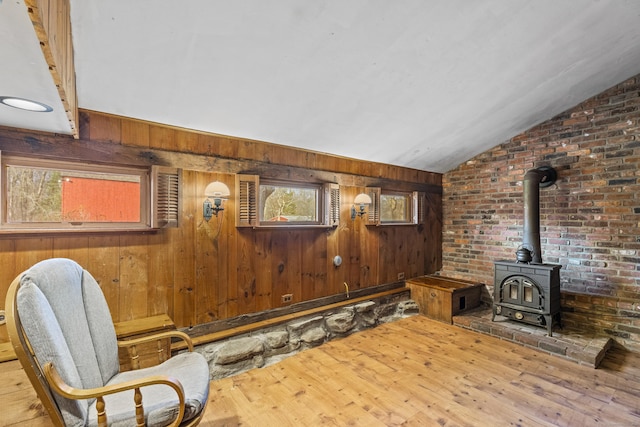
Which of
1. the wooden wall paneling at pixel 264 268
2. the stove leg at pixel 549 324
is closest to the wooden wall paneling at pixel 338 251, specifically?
the wooden wall paneling at pixel 264 268

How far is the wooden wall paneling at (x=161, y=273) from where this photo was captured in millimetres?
2385

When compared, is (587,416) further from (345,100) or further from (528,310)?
(345,100)

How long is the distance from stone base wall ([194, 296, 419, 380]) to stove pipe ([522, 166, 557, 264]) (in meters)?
1.71

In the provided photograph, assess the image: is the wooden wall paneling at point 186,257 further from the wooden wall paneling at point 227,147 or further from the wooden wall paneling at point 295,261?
the wooden wall paneling at point 295,261

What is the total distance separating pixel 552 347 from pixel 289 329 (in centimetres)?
265

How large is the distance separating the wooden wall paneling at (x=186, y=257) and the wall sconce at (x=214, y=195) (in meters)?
0.06

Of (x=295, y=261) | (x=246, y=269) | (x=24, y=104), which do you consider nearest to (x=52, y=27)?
(x=24, y=104)

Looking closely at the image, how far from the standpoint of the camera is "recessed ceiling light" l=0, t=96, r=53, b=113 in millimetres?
1412

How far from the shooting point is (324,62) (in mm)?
2125

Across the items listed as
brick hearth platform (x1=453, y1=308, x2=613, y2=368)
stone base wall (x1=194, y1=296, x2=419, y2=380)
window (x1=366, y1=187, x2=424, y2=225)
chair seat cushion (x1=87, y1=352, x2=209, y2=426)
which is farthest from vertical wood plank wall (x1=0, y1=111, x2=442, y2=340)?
brick hearth platform (x1=453, y1=308, x2=613, y2=368)

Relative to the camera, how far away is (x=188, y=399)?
4.77ft

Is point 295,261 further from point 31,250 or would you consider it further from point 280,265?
point 31,250

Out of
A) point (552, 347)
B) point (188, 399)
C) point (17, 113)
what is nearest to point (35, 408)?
point (188, 399)

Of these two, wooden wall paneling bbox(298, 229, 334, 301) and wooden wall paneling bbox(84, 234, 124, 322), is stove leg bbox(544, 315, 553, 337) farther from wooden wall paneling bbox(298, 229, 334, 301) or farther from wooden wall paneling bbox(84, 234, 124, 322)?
wooden wall paneling bbox(84, 234, 124, 322)
